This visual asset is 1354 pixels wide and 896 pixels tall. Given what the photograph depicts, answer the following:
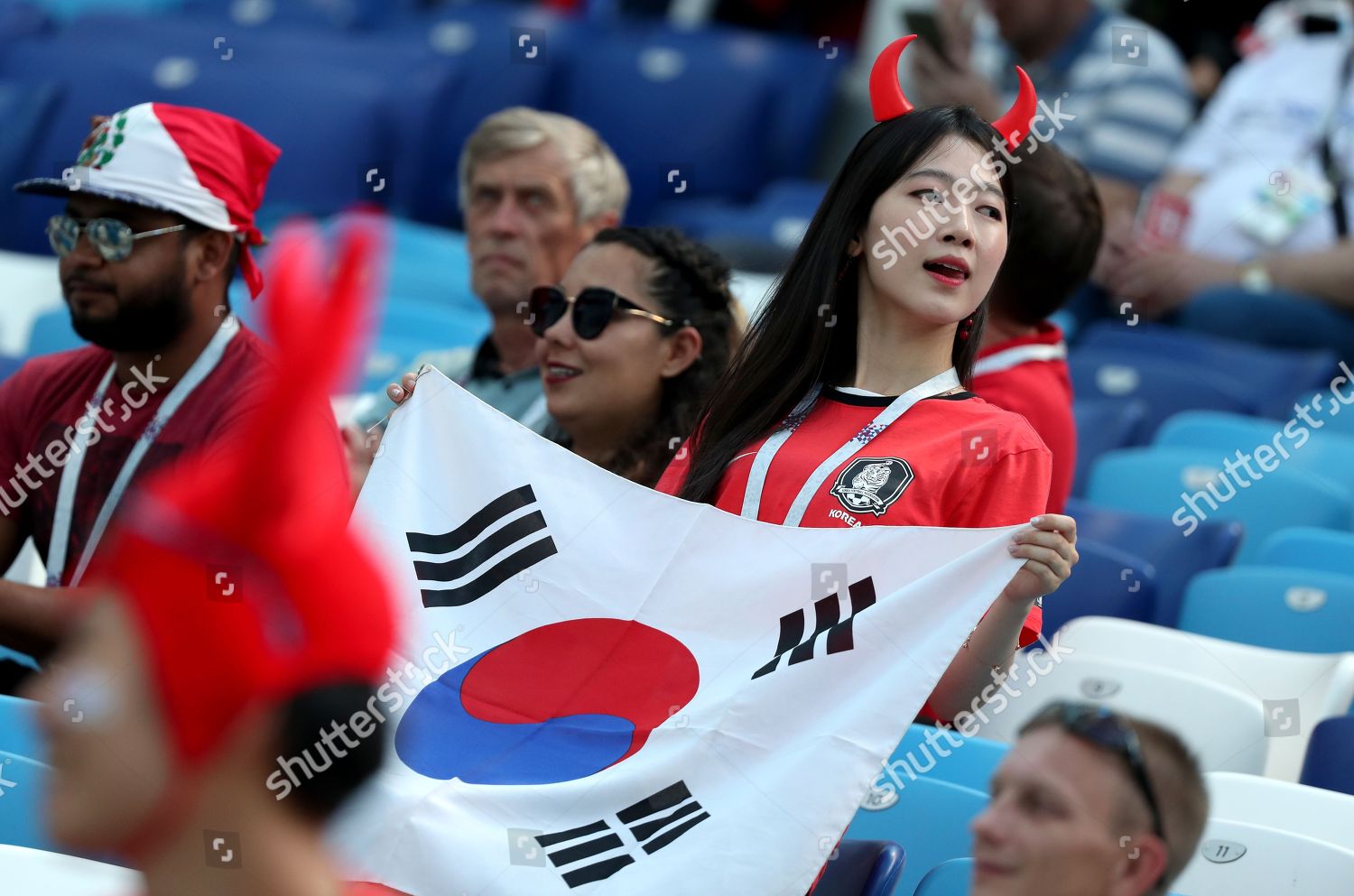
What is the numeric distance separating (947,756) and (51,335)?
3.18m

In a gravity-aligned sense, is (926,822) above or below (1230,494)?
below

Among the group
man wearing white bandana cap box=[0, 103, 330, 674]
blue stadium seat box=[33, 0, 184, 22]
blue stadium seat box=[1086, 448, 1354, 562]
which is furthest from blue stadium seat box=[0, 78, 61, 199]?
blue stadium seat box=[1086, 448, 1354, 562]

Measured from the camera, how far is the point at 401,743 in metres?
2.43

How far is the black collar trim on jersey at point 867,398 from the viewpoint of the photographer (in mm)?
2751

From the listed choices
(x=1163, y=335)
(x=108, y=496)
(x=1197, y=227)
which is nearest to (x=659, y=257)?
(x=108, y=496)

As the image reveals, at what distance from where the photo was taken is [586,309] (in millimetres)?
3354

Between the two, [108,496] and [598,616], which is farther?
[108,496]

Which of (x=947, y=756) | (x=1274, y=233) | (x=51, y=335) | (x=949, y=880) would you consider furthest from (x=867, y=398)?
(x=1274, y=233)

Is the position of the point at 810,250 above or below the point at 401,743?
above

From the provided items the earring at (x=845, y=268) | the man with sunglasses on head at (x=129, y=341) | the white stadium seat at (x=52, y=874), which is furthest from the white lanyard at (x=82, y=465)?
the earring at (x=845, y=268)

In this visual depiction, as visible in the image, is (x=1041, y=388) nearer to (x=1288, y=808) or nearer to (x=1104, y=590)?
(x=1104, y=590)

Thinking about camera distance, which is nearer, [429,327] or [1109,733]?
[1109,733]

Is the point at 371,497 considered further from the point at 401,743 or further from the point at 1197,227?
the point at 1197,227

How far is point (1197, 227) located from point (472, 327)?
9.11 feet
